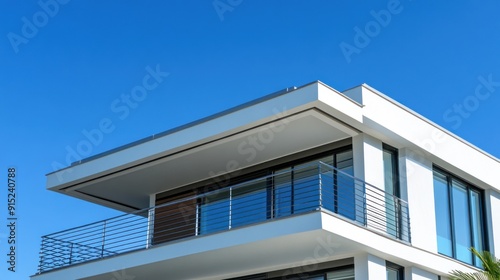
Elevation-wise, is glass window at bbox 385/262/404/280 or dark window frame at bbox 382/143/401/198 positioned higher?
dark window frame at bbox 382/143/401/198

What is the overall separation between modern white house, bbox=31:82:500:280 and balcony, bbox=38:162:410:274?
0.03 metres

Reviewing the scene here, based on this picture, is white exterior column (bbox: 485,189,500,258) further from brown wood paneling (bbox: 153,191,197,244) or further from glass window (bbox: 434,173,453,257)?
brown wood paneling (bbox: 153,191,197,244)

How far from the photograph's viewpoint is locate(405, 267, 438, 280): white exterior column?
15.0 meters

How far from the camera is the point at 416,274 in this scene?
49.7 feet

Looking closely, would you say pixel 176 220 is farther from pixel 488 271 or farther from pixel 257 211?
pixel 488 271

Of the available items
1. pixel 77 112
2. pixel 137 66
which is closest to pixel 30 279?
pixel 77 112

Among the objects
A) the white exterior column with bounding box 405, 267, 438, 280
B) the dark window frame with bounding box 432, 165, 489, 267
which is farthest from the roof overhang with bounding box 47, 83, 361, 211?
the dark window frame with bounding box 432, 165, 489, 267

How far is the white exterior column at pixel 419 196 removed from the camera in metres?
15.5

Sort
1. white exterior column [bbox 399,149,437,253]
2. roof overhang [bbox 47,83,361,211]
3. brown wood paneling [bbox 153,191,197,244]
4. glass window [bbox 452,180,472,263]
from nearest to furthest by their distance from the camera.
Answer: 1. roof overhang [bbox 47,83,361,211]
2. white exterior column [bbox 399,149,437,253]
3. glass window [bbox 452,180,472,263]
4. brown wood paneling [bbox 153,191,197,244]

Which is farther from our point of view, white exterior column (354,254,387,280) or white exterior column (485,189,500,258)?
white exterior column (485,189,500,258)

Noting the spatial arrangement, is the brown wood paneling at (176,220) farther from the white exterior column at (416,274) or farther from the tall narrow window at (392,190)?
the white exterior column at (416,274)

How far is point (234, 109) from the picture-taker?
15008 millimetres

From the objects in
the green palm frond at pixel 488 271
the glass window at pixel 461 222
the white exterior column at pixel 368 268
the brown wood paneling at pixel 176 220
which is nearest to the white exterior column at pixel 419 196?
the green palm frond at pixel 488 271

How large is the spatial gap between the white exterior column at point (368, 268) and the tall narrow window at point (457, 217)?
7.95 ft
